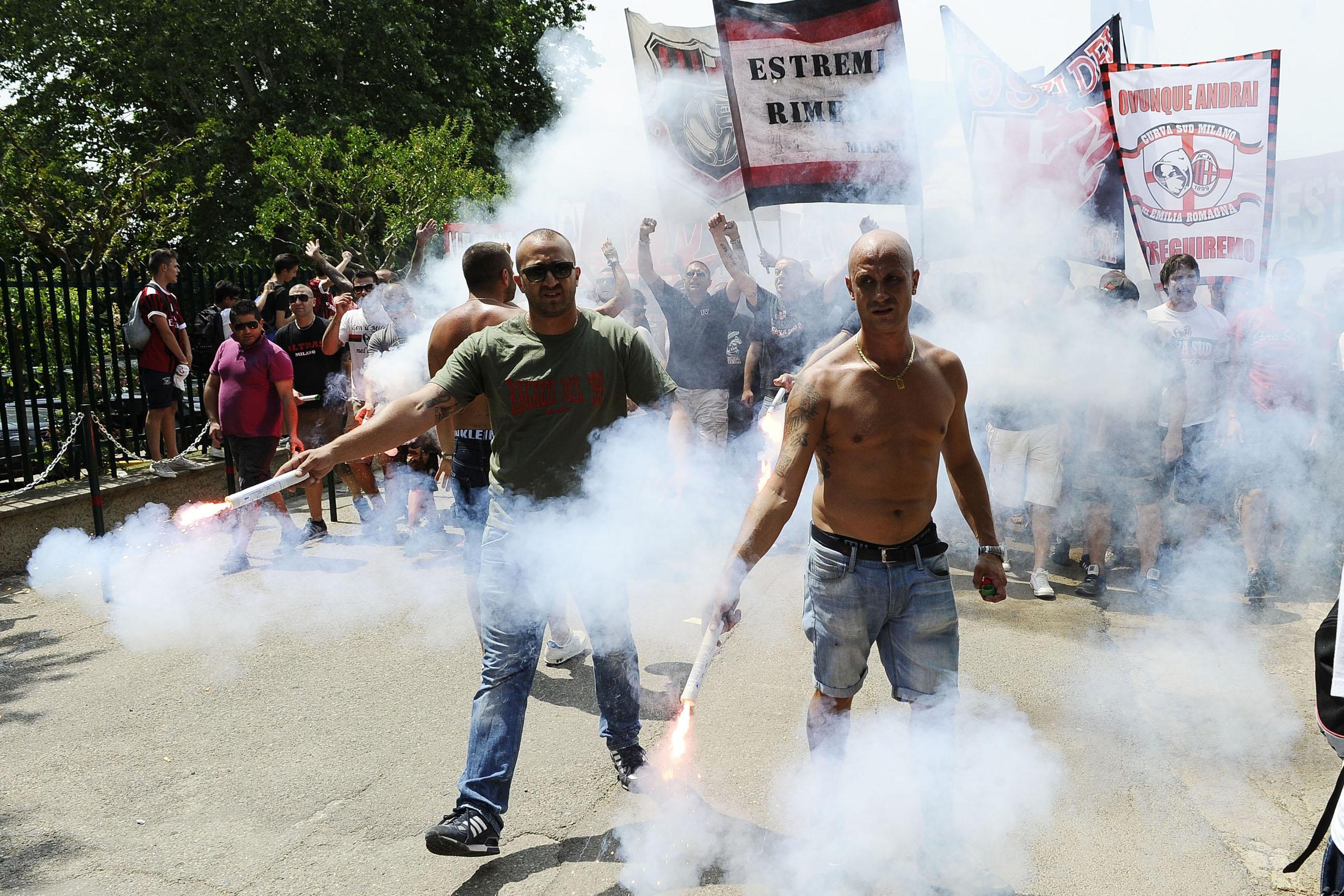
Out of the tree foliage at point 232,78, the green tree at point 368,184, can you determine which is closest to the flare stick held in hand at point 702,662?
the green tree at point 368,184

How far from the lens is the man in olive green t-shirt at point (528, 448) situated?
3018mm

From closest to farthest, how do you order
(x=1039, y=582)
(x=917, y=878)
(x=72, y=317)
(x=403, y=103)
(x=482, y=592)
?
1. (x=917, y=878)
2. (x=482, y=592)
3. (x=1039, y=582)
4. (x=72, y=317)
5. (x=403, y=103)

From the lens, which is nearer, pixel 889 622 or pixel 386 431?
pixel 889 622

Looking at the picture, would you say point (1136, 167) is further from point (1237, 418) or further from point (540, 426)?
point (540, 426)

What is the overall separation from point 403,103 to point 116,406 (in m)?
12.6

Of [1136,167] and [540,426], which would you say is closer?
[540,426]

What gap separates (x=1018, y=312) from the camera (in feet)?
21.2

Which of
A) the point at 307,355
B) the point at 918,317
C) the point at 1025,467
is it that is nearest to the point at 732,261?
the point at 918,317

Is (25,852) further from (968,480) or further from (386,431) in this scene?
(968,480)

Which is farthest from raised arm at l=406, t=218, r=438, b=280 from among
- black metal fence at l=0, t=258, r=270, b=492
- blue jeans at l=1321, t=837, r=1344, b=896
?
blue jeans at l=1321, t=837, r=1344, b=896

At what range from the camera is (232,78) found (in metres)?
19.0

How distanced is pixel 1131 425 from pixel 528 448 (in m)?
4.18

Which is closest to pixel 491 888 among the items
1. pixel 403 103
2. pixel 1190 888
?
pixel 1190 888

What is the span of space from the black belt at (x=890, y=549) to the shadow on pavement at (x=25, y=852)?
254 centimetres
